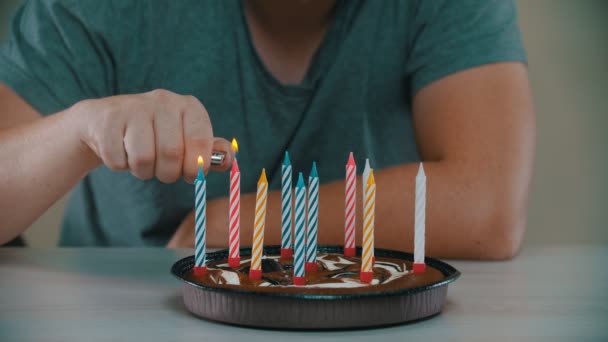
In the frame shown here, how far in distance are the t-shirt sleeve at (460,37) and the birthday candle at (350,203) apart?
1.66ft

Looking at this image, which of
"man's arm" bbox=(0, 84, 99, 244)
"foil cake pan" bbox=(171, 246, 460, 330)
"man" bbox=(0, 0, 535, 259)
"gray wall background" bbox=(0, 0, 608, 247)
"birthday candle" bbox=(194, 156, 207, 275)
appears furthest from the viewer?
"gray wall background" bbox=(0, 0, 608, 247)

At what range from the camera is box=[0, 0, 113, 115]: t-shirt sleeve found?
1282 millimetres

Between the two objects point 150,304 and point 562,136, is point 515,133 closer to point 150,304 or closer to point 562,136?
point 150,304

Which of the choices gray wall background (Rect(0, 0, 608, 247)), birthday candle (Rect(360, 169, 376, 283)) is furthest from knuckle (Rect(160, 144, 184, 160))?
gray wall background (Rect(0, 0, 608, 247))

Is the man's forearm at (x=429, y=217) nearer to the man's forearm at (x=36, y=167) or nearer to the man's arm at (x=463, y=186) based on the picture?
the man's arm at (x=463, y=186)

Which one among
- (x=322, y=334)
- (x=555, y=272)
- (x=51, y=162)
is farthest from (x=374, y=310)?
(x=51, y=162)

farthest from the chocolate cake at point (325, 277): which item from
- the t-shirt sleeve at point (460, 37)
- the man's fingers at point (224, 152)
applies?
the t-shirt sleeve at point (460, 37)

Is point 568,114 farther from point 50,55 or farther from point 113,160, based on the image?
point 113,160

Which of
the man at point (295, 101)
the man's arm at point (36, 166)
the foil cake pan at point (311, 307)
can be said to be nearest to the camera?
the foil cake pan at point (311, 307)

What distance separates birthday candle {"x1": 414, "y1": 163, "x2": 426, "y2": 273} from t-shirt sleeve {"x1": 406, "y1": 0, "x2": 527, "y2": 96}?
577 mm

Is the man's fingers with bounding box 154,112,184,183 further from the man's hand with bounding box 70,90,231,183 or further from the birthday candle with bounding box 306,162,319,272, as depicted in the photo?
the birthday candle with bounding box 306,162,319,272

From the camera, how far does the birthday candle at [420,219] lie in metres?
0.80

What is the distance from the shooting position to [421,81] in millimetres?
1387

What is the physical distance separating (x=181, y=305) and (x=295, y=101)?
0.71 metres
